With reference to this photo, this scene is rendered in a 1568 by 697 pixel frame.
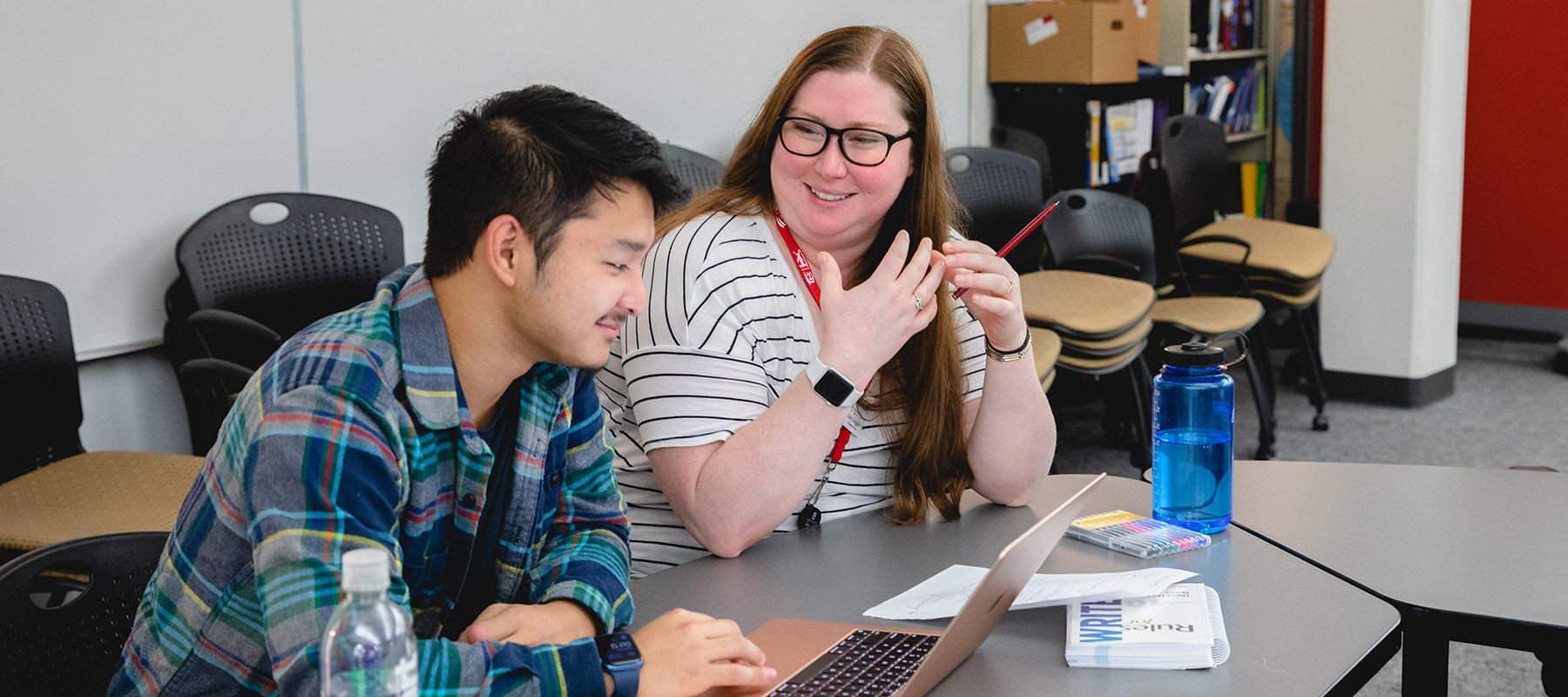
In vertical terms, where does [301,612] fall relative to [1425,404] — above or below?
above

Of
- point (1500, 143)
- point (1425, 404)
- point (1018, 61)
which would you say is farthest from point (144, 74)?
point (1500, 143)

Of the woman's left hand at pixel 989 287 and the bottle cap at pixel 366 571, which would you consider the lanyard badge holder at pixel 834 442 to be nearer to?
the woman's left hand at pixel 989 287

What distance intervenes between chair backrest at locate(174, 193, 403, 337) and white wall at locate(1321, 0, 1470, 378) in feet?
11.6

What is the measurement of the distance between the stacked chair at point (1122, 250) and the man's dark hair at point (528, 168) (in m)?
3.03

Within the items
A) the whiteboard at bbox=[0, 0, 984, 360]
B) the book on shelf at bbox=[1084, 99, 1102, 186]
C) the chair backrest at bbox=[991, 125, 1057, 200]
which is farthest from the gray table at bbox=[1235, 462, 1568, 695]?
the book on shelf at bbox=[1084, 99, 1102, 186]

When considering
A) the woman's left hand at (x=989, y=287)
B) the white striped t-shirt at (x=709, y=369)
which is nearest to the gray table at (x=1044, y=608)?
the white striped t-shirt at (x=709, y=369)

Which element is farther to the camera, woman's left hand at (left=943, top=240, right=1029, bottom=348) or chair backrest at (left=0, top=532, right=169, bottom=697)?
woman's left hand at (left=943, top=240, right=1029, bottom=348)

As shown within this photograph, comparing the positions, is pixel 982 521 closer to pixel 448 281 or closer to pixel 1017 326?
pixel 1017 326

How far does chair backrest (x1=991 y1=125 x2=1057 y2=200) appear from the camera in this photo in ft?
15.1

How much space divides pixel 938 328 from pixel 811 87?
0.35 m

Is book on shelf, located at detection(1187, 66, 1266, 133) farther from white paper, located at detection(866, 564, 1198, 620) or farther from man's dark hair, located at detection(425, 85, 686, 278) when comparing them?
man's dark hair, located at detection(425, 85, 686, 278)

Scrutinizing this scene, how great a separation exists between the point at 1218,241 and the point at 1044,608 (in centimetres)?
345

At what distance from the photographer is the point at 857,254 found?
1.83 meters

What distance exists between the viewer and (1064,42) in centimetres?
471
